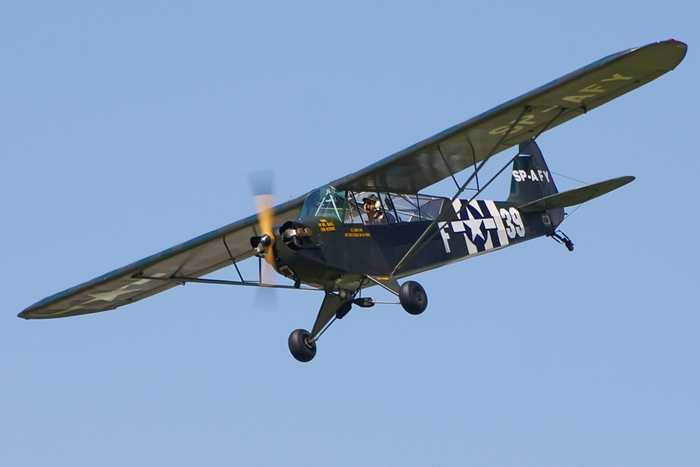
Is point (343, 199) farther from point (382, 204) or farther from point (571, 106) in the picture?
point (571, 106)

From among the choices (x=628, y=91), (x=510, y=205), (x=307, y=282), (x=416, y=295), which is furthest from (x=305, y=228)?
(x=510, y=205)

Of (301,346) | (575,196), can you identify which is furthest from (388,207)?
(575,196)

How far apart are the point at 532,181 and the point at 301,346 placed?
734 centimetres

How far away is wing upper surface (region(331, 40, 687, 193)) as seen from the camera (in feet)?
45.8

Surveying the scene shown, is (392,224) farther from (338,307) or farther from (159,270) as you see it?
(159,270)

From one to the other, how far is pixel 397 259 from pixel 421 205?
1.21 m

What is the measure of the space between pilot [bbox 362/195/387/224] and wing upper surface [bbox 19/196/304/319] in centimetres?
180

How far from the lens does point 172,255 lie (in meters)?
17.6

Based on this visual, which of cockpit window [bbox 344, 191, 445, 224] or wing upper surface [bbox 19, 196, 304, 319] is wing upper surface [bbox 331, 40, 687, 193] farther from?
wing upper surface [bbox 19, 196, 304, 319]

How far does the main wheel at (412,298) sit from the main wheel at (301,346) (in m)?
1.55

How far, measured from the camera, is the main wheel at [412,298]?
15.3m

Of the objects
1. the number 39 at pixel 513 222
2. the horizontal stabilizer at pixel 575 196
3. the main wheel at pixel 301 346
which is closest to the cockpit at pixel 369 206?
the main wheel at pixel 301 346

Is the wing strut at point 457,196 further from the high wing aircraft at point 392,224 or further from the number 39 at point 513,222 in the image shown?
the number 39 at point 513,222

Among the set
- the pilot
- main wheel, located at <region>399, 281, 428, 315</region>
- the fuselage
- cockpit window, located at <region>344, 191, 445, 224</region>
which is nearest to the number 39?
the fuselage
